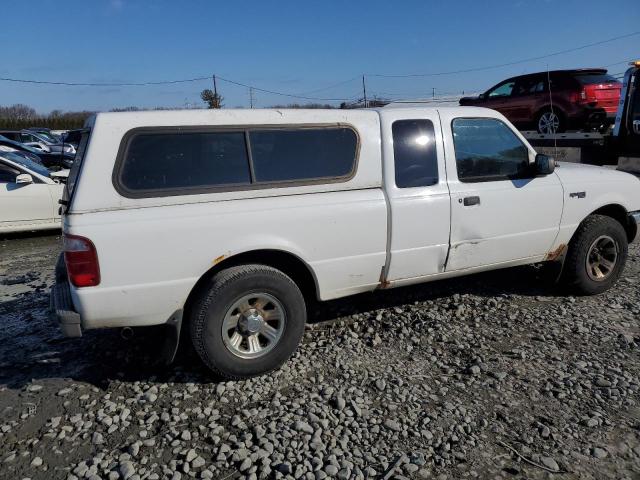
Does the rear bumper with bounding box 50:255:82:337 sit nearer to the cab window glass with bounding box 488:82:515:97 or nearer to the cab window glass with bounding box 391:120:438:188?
the cab window glass with bounding box 391:120:438:188

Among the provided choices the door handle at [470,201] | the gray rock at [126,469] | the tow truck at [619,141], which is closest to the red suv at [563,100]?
the tow truck at [619,141]

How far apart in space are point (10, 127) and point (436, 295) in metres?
57.9

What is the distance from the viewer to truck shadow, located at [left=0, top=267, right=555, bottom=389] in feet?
12.3

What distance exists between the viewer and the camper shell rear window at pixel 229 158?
10.7 feet

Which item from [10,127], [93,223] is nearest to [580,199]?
[93,223]

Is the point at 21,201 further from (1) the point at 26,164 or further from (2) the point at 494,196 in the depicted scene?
(2) the point at 494,196

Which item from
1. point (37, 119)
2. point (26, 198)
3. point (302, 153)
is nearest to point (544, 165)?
point (302, 153)

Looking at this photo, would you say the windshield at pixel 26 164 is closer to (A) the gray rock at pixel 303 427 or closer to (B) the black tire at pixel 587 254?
(A) the gray rock at pixel 303 427

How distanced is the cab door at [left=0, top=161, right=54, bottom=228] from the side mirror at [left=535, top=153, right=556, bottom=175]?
7363mm

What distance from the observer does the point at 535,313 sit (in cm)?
463

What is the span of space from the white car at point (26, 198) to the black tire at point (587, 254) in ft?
24.5

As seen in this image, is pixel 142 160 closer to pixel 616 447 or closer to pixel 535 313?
pixel 616 447

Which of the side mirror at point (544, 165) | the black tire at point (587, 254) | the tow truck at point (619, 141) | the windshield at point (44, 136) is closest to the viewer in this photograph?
the side mirror at point (544, 165)

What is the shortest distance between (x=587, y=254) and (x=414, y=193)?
209 centimetres
